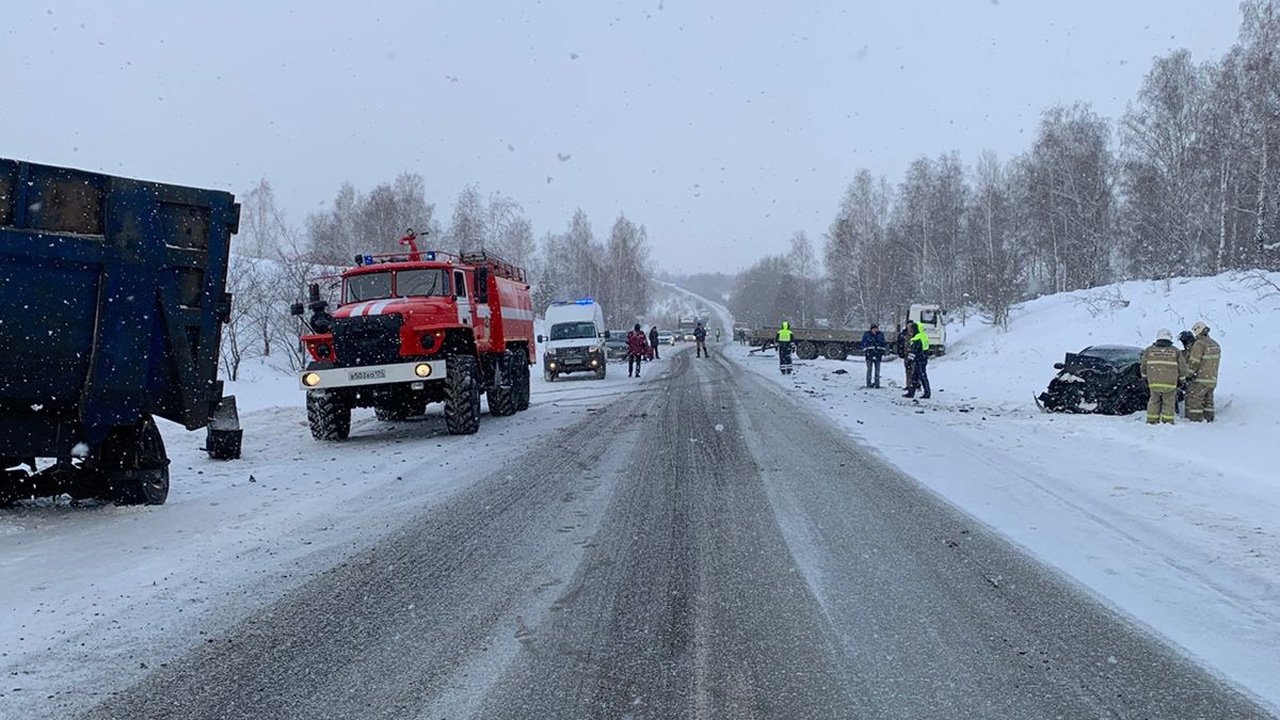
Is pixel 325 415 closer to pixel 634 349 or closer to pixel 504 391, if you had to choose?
pixel 504 391

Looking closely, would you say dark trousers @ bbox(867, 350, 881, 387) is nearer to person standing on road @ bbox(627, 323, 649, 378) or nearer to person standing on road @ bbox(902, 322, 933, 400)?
person standing on road @ bbox(902, 322, 933, 400)

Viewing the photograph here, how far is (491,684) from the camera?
362 centimetres

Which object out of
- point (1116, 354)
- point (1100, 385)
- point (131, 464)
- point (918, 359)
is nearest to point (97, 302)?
point (131, 464)

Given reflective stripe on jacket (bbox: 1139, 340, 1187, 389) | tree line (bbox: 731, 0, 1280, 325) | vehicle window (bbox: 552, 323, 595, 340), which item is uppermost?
tree line (bbox: 731, 0, 1280, 325)

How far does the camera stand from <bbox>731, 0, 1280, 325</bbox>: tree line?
116 ft

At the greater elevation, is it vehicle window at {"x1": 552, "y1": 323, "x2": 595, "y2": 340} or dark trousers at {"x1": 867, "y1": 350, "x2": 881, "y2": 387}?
vehicle window at {"x1": 552, "y1": 323, "x2": 595, "y2": 340}

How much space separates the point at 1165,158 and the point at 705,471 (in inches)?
1656

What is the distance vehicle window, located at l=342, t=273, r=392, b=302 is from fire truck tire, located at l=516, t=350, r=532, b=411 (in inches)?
172

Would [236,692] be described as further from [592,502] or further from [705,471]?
[705,471]

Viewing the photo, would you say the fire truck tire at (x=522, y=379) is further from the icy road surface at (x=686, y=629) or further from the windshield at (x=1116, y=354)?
the windshield at (x=1116, y=354)

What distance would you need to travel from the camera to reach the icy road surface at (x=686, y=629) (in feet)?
11.3

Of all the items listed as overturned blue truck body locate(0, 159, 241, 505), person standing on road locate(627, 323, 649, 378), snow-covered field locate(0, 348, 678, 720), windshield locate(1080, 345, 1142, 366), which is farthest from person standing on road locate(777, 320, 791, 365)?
overturned blue truck body locate(0, 159, 241, 505)

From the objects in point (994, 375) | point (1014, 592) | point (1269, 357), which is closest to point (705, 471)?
point (1014, 592)

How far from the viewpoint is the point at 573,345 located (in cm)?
2894
